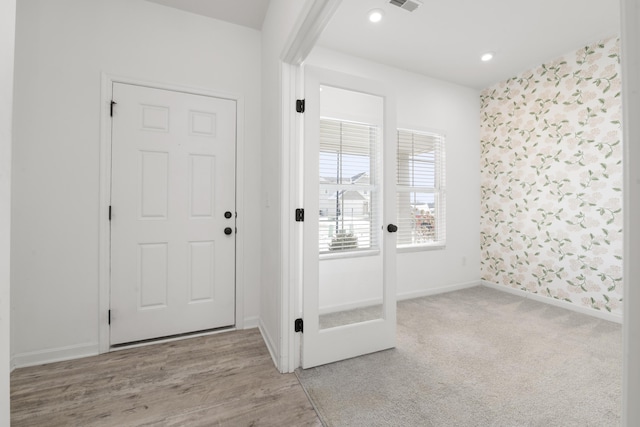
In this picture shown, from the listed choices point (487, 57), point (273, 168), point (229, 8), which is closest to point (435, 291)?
point (273, 168)

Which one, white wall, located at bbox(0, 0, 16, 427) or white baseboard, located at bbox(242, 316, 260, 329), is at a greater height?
white wall, located at bbox(0, 0, 16, 427)

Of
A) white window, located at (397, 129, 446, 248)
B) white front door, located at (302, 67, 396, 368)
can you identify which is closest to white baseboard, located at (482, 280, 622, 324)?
white window, located at (397, 129, 446, 248)

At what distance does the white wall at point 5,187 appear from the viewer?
896 millimetres

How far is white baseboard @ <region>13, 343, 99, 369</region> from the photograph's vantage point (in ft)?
6.22

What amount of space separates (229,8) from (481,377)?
336cm

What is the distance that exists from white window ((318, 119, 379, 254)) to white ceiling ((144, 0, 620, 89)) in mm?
1092

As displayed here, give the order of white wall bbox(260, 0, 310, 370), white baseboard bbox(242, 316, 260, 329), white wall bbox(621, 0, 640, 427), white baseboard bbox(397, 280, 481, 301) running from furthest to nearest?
1. white baseboard bbox(397, 280, 481, 301)
2. white baseboard bbox(242, 316, 260, 329)
3. white wall bbox(260, 0, 310, 370)
4. white wall bbox(621, 0, 640, 427)

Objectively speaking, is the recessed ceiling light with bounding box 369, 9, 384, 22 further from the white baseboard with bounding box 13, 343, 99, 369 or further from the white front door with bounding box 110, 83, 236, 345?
the white baseboard with bounding box 13, 343, 99, 369

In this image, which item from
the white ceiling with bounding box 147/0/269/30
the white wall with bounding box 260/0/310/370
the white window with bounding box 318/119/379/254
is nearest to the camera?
the white wall with bounding box 260/0/310/370

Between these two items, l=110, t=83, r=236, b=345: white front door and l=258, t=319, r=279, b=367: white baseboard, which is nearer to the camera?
l=258, t=319, r=279, b=367: white baseboard

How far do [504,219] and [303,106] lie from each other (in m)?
3.14

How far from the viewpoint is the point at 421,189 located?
341 centimetres

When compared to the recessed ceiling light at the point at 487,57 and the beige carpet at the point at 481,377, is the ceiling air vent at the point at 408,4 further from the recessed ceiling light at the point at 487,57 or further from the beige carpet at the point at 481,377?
the beige carpet at the point at 481,377

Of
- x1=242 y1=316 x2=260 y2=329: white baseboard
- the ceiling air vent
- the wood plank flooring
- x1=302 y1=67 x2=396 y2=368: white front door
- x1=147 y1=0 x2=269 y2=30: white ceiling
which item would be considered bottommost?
the wood plank flooring
